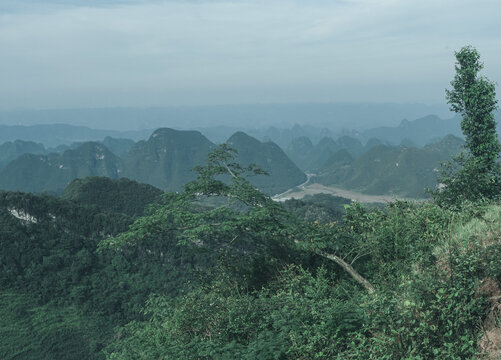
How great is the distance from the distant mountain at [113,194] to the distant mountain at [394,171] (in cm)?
10406

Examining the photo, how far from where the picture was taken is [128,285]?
4925 cm

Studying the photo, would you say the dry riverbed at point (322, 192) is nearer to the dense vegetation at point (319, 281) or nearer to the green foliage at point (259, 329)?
the dense vegetation at point (319, 281)

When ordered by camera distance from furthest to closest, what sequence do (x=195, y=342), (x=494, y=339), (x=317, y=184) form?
(x=317, y=184)
(x=195, y=342)
(x=494, y=339)

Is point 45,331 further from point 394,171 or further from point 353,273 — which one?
point 394,171

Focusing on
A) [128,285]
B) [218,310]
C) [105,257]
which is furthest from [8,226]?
[218,310]

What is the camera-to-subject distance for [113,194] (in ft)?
263

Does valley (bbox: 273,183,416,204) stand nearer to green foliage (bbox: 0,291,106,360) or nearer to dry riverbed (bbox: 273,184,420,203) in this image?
dry riverbed (bbox: 273,184,420,203)

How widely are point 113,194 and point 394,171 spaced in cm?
13221

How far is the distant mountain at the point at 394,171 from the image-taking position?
157625 millimetres

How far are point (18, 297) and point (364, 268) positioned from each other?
1742 inches

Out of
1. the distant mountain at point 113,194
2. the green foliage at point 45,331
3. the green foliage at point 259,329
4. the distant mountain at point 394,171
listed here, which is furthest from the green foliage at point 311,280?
the distant mountain at point 394,171

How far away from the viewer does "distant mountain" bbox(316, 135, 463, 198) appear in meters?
158

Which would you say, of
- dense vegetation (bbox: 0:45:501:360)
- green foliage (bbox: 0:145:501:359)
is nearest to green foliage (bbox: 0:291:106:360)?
dense vegetation (bbox: 0:45:501:360)

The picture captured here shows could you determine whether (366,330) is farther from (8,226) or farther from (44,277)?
(8,226)
